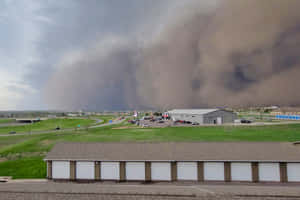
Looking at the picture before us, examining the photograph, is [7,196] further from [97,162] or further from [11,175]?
[11,175]

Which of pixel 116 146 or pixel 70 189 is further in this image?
pixel 116 146

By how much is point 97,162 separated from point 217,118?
218 ft

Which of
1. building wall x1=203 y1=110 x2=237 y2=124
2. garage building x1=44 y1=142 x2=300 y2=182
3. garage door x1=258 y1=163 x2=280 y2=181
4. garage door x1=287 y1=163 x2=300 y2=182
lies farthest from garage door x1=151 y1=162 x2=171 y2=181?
building wall x1=203 y1=110 x2=237 y2=124

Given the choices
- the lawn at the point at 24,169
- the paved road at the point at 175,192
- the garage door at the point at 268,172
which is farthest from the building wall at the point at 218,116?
the paved road at the point at 175,192

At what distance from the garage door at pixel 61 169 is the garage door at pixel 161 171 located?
8837 mm

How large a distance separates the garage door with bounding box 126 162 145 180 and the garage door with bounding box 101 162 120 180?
101 centimetres

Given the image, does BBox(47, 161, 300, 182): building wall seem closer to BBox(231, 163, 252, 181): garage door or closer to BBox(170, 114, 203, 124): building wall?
BBox(231, 163, 252, 181): garage door

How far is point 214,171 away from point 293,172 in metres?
7.02

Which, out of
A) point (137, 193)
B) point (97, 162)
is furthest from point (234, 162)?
point (97, 162)

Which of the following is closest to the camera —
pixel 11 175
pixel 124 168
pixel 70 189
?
pixel 70 189

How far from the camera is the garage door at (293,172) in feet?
51.4

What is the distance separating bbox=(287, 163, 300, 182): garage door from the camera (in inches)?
617

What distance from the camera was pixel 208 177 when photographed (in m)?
16.4

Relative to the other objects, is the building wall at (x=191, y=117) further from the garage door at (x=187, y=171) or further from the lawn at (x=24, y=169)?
the lawn at (x=24, y=169)
